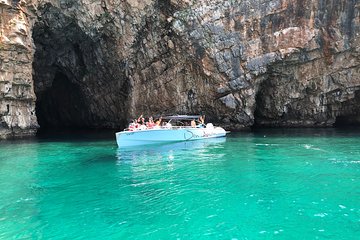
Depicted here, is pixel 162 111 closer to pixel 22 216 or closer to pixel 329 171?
pixel 329 171

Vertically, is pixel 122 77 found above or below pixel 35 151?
above

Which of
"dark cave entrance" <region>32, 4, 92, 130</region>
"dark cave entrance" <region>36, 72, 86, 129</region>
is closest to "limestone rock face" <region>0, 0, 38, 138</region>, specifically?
"dark cave entrance" <region>32, 4, 92, 130</region>

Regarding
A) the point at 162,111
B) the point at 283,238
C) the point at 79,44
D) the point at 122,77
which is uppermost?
the point at 79,44

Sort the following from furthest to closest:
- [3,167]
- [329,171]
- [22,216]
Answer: [3,167], [329,171], [22,216]

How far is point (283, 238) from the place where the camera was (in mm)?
8938

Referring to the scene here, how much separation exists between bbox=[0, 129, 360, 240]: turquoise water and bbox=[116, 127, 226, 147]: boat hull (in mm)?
5037

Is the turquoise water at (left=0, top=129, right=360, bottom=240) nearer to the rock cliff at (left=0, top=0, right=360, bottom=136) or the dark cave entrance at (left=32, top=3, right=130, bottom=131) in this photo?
the rock cliff at (left=0, top=0, right=360, bottom=136)

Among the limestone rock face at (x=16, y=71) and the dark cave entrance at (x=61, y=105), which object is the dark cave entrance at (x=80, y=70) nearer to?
the dark cave entrance at (x=61, y=105)

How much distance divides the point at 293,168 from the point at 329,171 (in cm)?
157

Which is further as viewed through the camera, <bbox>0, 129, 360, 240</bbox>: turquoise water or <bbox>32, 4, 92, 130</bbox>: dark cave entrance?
<bbox>32, 4, 92, 130</bbox>: dark cave entrance

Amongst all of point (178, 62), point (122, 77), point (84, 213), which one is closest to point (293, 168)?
point (84, 213)

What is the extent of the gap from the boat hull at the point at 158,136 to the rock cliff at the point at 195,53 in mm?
7126

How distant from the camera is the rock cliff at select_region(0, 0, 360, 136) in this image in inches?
1355

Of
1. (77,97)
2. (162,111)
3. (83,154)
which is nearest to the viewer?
(83,154)
